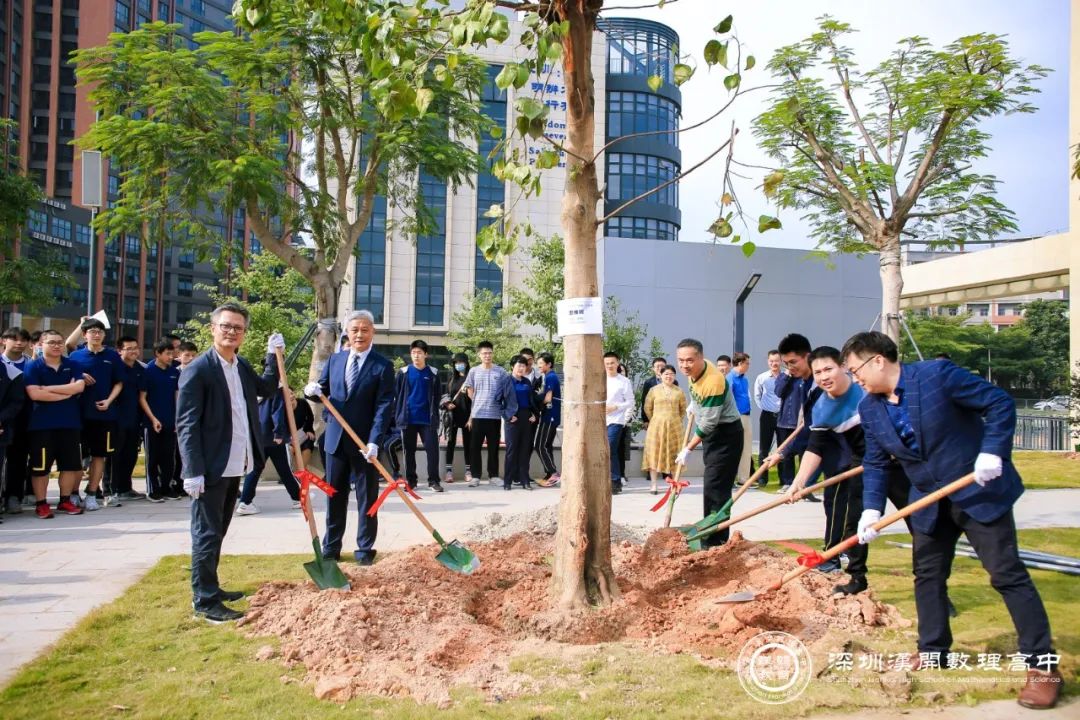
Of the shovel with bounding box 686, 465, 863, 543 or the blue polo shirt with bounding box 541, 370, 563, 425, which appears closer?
the shovel with bounding box 686, 465, 863, 543

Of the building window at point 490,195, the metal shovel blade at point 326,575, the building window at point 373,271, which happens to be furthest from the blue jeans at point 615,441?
the building window at point 373,271

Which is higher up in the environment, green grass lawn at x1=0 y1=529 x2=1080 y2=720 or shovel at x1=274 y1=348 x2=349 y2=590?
shovel at x1=274 y1=348 x2=349 y2=590

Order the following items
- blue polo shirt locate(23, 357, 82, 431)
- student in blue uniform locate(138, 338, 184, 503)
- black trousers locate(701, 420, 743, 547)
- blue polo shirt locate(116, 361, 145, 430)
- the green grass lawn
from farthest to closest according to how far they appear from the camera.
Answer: student in blue uniform locate(138, 338, 184, 503), blue polo shirt locate(116, 361, 145, 430), blue polo shirt locate(23, 357, 82, 431), black trousers locate(701, 420, 743, 547), the green grass lawn

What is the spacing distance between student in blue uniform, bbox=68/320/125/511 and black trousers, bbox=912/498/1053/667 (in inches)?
316

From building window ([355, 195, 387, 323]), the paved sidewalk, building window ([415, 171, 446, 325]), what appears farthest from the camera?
building window ([415, 171, 446, 325])

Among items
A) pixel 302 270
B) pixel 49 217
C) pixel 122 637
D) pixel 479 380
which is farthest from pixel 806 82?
pixel 49 217

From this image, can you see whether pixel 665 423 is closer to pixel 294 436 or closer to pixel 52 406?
pixel 294 436

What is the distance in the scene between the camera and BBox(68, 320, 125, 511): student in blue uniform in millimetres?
8273

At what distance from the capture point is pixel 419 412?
10148 mm

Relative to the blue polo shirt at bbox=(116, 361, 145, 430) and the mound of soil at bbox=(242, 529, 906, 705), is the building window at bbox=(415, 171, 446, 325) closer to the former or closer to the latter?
the blue polo shirt at bbox=(116, 361, 145, 430)

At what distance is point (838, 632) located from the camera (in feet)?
14.0

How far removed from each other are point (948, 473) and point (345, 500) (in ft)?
13.5

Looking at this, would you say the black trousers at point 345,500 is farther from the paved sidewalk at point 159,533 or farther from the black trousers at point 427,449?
the black trousers at point 427,449

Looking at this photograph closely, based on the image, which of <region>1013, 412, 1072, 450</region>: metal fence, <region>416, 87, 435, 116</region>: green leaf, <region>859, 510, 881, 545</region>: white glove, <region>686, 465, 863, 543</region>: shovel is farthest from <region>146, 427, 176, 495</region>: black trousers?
<region>1013, 412, 1072, 450</region>: metal fence
